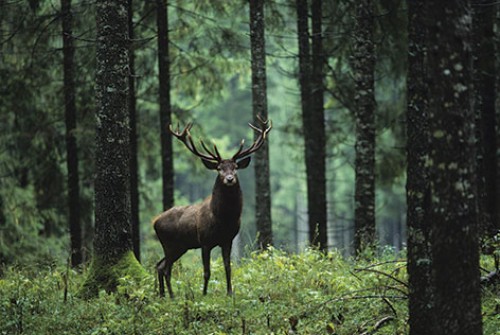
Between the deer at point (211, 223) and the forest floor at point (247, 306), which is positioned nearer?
the forest floor at point (247, 306)

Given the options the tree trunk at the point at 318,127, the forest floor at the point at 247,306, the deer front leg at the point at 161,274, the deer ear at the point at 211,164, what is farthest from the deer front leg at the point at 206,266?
the tree trunk at the point at 318,127

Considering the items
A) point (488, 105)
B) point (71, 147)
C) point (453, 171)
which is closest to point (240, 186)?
point (71, 147)

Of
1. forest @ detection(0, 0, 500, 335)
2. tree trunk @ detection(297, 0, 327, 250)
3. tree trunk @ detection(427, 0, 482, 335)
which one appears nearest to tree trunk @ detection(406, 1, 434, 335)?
forest @ detection(0, 0, 500, 335)

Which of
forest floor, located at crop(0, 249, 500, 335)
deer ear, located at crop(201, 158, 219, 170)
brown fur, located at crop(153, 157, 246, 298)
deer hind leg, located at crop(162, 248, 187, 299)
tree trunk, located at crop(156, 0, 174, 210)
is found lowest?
forest floor, located at crop(0, 249, 500, 335)

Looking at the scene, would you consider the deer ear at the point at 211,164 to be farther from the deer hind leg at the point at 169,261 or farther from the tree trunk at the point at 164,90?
the tree trunk at the point at 164,90

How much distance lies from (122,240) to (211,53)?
28.3ft

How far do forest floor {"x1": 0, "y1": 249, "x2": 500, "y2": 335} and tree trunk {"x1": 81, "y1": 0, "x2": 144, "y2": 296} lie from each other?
0.50m

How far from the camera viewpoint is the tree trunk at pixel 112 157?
996 centimetres

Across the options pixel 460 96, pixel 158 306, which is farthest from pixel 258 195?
pixel 460 96

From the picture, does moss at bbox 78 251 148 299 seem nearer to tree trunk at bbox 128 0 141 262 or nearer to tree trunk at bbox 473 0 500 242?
tree trunk at bbox 128 0 141 262

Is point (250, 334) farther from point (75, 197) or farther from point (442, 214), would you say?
point (75, 197)

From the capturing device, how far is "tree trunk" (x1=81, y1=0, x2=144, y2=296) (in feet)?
32.7

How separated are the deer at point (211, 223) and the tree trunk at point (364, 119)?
300 centimetres

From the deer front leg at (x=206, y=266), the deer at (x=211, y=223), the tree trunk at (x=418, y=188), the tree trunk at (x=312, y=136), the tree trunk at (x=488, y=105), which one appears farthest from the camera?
the tree trunk at (x=312, y=136)
